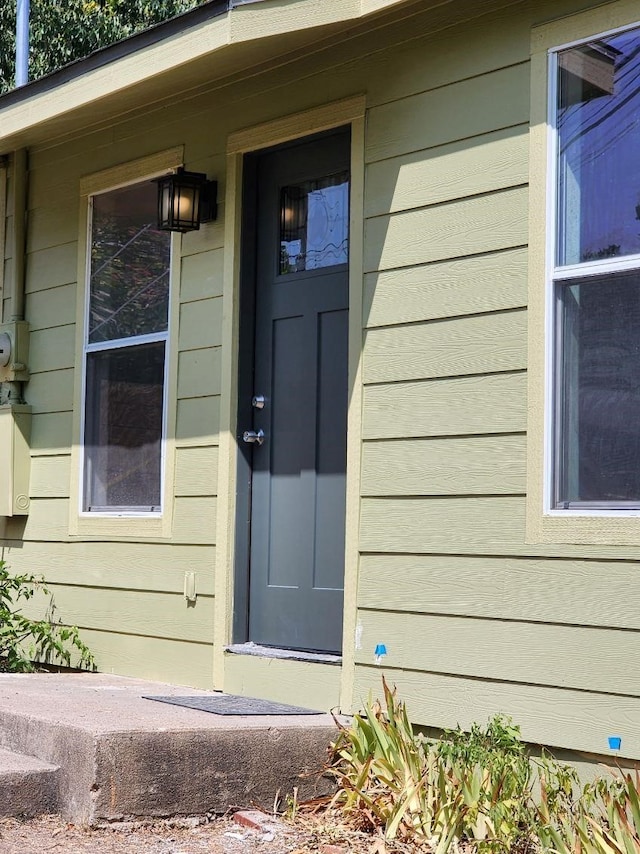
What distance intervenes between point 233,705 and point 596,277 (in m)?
2.26

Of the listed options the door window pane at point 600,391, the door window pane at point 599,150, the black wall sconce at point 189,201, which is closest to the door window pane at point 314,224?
the black wall sconce at point 189,201

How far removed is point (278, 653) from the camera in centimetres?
508

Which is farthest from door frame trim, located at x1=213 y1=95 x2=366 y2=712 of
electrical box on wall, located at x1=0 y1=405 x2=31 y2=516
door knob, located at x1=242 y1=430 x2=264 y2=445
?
electrical box on wall, located at x1=0 y1=405 x2=31 y2=516

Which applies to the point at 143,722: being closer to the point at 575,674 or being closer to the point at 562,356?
the point at 575,674

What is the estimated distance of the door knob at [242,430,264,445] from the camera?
538 cm

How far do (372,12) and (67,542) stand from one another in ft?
11.0

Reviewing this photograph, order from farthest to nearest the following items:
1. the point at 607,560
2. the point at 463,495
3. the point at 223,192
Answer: the point at 223,192 → the point at 463,495 → the point at 607,560

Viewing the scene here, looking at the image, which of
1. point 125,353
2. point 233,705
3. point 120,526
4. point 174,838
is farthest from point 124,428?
point 174,838

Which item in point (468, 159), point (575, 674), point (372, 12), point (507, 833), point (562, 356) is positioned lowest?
point (507, 833)

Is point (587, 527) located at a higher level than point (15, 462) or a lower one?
lower

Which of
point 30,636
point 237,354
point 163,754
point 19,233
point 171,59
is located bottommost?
point 163,754

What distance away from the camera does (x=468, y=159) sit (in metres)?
4.41

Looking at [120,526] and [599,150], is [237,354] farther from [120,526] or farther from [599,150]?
[599,150]

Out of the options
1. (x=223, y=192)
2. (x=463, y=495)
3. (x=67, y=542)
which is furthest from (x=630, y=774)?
(x=67, y=542)
